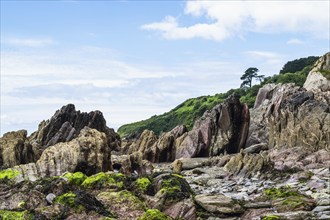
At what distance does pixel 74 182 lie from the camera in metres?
30.5

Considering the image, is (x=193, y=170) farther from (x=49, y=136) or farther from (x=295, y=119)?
(x=49, y=136)

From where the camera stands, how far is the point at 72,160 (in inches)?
1502

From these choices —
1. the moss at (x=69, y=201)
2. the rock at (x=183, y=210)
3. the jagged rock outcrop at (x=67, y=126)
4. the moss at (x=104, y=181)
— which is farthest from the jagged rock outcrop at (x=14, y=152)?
the rock at (x=183, y=210)

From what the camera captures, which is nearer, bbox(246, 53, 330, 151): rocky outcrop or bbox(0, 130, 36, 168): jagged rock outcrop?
bbox(0, 130, 36, 168): jagged rock outcrop

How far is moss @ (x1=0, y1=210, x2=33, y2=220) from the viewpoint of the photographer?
2260 cm

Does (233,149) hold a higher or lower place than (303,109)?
lower

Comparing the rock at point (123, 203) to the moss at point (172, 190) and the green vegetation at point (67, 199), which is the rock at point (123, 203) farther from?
the green vegetation at point (67, 199)

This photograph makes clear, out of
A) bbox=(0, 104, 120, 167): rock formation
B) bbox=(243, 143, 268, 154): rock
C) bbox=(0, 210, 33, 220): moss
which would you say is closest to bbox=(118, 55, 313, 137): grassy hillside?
bbox=(0, 104, 120, 167): rock formation

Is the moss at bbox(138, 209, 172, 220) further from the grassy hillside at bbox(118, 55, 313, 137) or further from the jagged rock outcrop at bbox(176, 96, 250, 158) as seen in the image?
the grassy hillside at bbox(118, 55, 313, 137)

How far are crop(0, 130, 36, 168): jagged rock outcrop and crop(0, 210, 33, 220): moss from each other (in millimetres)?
21959

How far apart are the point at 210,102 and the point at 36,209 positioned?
131 m

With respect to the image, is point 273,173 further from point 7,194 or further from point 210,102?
point 210,102

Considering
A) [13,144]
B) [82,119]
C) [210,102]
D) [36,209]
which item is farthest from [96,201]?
[210,102]

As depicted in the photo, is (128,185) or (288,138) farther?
(288,138)
